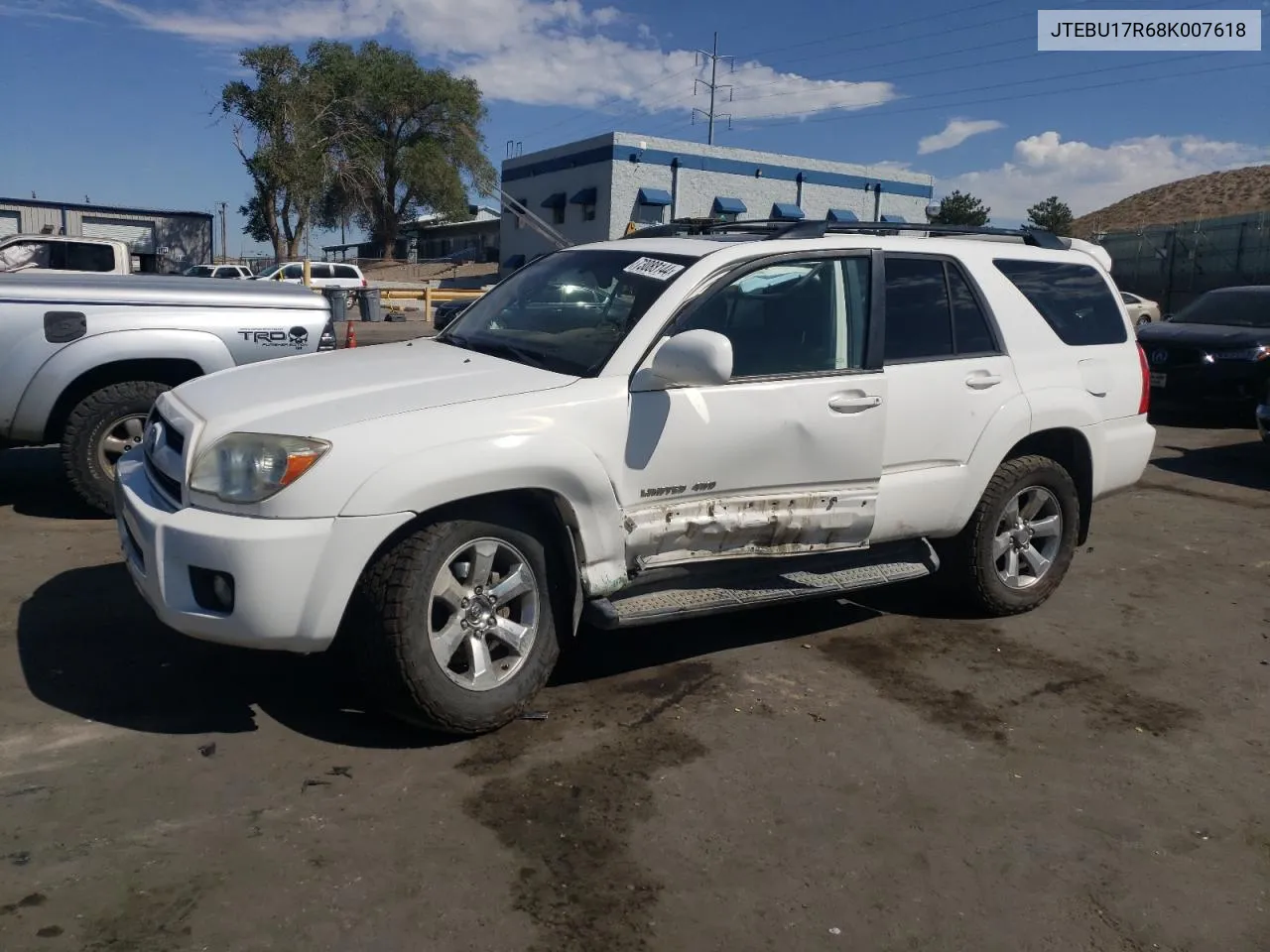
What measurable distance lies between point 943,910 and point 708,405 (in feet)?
6.31

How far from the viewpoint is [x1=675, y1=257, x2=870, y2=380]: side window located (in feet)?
13.9

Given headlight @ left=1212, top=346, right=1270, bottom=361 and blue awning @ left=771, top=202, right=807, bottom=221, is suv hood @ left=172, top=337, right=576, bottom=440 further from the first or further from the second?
blue awning @ left=771, top=202, right=807, bottom=221

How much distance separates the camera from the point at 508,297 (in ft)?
16.1

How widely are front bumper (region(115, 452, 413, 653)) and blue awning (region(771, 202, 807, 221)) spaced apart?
39455 mm

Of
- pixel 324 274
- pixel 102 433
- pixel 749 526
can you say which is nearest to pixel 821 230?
pixel 749 526

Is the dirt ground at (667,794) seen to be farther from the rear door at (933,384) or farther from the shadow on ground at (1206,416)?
the shadow on ground at (1206,416)

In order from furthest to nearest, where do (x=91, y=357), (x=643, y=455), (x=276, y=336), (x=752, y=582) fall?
1. (x=276, y=336)
2. (x=91, y=357)
3. (x=752, y=582)
4. (x=643, y=455)

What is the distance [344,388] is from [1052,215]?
52523 mm

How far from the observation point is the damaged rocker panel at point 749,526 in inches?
155

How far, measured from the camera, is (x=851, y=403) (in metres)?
4.35

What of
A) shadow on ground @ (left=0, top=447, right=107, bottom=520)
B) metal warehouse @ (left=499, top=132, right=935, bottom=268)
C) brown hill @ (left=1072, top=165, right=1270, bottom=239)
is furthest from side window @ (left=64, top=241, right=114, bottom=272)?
brown hill @ (left=1072, top=165, right=1270, bottom=239)

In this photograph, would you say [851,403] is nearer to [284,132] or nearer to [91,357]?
[91,357]

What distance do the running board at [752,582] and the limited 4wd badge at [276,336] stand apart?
3.45 meters

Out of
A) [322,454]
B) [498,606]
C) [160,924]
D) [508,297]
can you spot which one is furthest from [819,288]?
[160,924]
